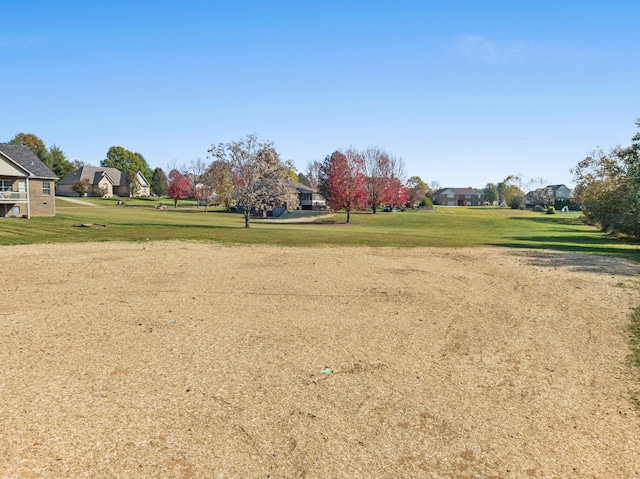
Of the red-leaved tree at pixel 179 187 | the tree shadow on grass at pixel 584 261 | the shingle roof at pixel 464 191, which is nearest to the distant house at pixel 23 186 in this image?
the red-leaved tree at pixel 179 187

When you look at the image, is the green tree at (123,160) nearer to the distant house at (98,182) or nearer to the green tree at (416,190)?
the distant house at (98,182)

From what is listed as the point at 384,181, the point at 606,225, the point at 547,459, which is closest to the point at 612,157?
the point at 606,225

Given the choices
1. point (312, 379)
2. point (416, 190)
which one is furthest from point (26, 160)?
point (416, 190)

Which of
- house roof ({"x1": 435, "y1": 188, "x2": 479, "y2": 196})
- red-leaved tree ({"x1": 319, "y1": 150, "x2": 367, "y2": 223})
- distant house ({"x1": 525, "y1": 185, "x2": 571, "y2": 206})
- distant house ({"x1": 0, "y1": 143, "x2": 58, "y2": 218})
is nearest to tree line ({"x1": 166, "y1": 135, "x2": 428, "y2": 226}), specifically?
red-leaved tree ({"x1": 319, "y1": 150, "x2": 367, "y2": 223})

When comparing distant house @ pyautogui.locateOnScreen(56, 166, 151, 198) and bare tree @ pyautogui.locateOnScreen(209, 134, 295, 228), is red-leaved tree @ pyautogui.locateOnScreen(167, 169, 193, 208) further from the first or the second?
bare tree @ pyautogui.locateOnScreen(209, 134, 295, 228)

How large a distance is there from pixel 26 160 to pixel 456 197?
135038mm

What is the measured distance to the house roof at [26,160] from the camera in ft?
146

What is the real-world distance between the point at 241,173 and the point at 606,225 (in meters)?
30.1

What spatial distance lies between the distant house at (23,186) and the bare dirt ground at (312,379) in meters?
33.2

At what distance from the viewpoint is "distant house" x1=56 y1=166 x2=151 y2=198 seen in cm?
9900

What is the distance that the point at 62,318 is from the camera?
10.1m

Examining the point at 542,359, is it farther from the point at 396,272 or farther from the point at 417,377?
the point at 396,272

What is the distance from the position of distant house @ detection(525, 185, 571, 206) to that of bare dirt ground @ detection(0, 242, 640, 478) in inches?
4329

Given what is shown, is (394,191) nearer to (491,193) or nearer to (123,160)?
(491,193)
